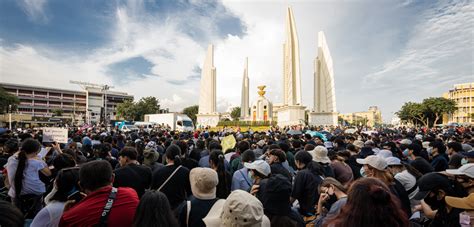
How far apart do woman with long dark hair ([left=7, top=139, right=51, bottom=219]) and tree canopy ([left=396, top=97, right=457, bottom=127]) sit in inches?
2755

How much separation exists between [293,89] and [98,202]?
4364 centimetres

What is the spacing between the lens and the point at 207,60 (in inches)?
2040

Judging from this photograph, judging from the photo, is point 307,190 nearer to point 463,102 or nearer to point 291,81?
point 291,81

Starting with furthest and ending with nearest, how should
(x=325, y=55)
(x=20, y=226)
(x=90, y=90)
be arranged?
(x=90, y=90), (x=325, y=55), (x=20, y=226)

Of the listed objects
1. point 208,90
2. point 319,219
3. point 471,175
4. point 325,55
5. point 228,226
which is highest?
point 325,55

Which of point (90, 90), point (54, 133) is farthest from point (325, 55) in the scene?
point (90, 90)

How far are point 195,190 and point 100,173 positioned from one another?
91cm

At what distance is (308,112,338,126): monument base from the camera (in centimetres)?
4353

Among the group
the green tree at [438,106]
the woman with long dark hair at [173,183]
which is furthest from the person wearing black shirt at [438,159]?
the green tree at [438,106]

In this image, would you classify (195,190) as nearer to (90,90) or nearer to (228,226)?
(228,226)

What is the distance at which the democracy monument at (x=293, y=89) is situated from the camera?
143 ft

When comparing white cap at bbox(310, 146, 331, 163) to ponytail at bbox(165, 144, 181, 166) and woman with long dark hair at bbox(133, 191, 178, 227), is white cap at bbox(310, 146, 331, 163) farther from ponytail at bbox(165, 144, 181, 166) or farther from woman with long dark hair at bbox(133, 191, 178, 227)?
woman with long dark hair at bbox(133, 191, 178, 227)

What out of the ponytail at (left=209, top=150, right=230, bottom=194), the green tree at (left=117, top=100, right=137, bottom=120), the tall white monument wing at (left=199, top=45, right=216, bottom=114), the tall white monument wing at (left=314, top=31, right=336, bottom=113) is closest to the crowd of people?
the ponytail at (left=209, top=150, right=230, bottom=194)

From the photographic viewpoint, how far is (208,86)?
51.1 metres
